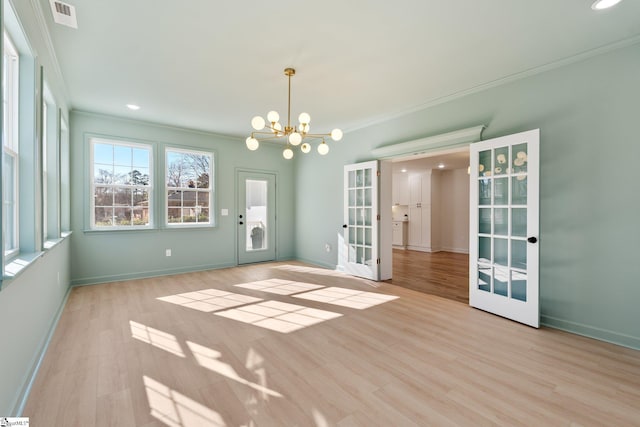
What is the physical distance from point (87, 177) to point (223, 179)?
2.23 meters

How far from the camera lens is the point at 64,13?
2.35 m

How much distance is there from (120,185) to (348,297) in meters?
4.30

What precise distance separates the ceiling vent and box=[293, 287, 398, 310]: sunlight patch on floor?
12.1 feet

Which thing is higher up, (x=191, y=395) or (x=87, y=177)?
(x=87, y=177)

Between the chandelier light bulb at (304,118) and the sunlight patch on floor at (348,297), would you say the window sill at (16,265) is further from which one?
the sunlight patch on floor at (348,297)

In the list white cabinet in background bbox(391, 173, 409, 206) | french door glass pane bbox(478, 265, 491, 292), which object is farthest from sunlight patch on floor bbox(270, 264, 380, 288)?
white cabinet in background bbox(391, 173, 409, 206)

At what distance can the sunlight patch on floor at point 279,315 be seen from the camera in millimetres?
3123

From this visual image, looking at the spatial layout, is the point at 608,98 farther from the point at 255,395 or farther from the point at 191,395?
the point at 191,395

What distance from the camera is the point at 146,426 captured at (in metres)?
1.66

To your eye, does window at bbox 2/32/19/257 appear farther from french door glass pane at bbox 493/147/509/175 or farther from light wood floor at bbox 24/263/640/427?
french door glass pane at bbox 493/147/509/175

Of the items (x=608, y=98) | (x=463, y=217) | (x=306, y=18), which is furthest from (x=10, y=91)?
(x=463, y=217)

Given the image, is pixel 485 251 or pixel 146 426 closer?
pixel 146 426

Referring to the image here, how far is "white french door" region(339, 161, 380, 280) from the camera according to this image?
5074 millimetres

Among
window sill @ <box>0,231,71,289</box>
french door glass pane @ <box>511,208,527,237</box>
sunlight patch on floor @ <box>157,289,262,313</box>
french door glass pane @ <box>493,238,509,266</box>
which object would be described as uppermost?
french door glass pane @ <box>511,208,527,237</box>
